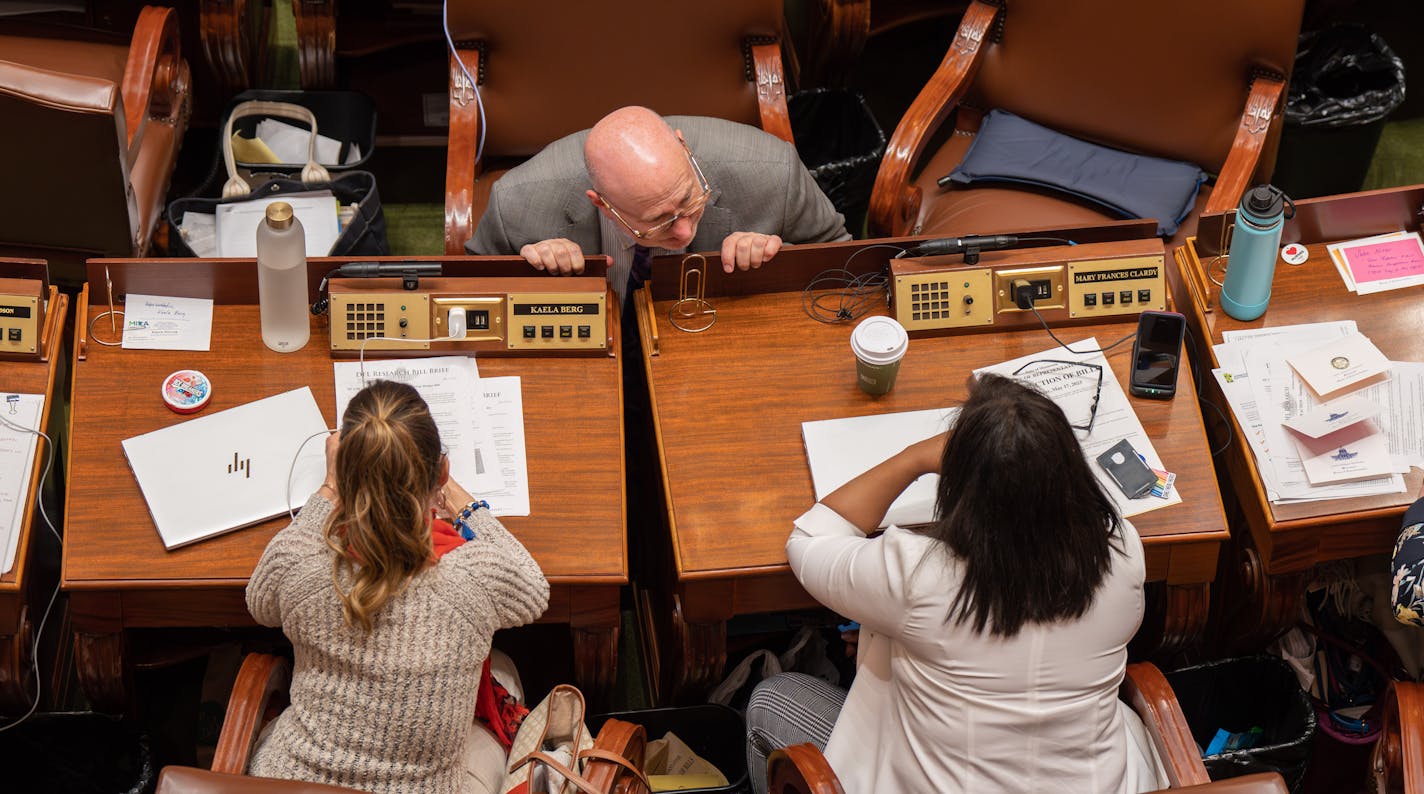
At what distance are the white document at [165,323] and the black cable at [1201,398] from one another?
5.49 feet

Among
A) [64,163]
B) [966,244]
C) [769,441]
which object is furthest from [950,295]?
[64,163]

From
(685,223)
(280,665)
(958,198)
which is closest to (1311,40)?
(958,198)

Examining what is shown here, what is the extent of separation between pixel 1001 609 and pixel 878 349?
0.60 meters

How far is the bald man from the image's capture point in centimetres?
247

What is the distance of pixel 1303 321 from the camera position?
251 cm

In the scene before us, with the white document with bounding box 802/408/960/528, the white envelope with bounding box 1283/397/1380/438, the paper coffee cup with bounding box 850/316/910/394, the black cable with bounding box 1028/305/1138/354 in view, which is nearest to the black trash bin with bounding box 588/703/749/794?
the white document with bounding box 802/408/960/528

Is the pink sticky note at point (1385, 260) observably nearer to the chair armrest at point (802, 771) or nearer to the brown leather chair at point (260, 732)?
the chair armrest at point (802, 771)

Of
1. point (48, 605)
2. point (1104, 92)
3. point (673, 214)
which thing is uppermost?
point (1104, 92)

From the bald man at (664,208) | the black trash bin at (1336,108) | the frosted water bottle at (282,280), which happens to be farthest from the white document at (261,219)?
the black trash bin at (1336,108)

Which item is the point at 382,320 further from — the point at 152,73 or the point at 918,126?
the point at 918,126

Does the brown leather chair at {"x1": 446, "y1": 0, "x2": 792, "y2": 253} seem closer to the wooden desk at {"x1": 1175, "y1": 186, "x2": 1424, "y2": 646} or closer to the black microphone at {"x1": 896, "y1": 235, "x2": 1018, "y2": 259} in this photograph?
the black microphone at {"x1": 896, "y1": 235, "x2": 1018, "y2": 259}

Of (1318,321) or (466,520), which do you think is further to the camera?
(1318,321)

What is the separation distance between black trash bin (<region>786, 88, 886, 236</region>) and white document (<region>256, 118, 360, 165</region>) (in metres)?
1.05

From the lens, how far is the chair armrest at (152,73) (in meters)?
3.05
